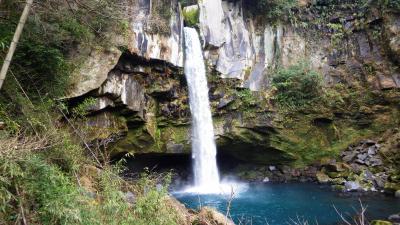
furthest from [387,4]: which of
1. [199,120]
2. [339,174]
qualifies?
[199,120]

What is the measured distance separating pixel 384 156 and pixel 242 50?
7696 millimetres

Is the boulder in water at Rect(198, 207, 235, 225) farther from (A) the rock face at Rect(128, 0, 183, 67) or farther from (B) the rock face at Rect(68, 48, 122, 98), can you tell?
(A) the rock face at Rect(128, 0, 183, 67)

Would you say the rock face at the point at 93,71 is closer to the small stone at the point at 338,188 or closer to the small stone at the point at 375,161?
the small stone at the point at 338,188

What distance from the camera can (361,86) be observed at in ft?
58.3

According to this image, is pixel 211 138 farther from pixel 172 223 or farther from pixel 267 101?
pixel 172 223

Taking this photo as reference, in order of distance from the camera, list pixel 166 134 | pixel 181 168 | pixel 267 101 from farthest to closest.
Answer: pixel 181 168 < pixel 267 101 < pixel 166 134

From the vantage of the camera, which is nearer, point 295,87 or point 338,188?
point 338,188

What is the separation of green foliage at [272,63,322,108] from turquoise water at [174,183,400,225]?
3847mm

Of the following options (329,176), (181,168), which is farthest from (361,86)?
(181,168)

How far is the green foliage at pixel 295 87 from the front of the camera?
17.3 metres

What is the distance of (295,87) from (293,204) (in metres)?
6.06

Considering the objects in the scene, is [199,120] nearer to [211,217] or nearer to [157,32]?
[157,32]

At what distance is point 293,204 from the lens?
43.7 feet

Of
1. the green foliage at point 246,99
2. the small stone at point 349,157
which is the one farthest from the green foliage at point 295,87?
the small stone at point 349,157
